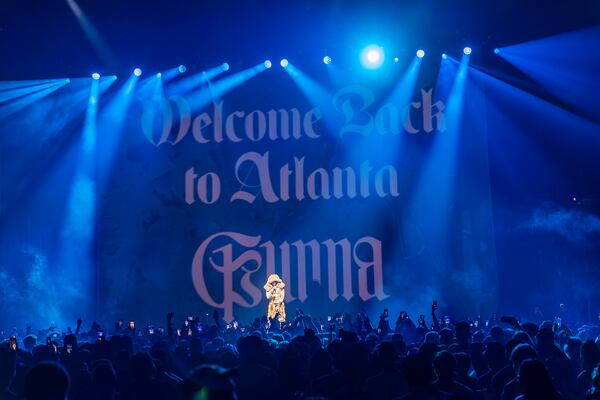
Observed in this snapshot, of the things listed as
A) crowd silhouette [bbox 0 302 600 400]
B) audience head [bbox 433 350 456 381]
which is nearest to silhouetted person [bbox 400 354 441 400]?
crowd silhouette [bbox 0 302 600 400]

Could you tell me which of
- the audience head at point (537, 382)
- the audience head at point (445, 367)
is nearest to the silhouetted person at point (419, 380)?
the audience head at point (445, 367)

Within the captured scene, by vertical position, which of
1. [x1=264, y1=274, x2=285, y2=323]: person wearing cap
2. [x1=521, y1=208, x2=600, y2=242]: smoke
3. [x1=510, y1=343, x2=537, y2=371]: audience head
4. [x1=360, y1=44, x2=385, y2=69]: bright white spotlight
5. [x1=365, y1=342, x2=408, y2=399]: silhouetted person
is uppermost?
[x1=360, y1=44, x2=385, y2=69]: bright white spotlight

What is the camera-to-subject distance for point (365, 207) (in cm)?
1550

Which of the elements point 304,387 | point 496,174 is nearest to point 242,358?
point 304,387

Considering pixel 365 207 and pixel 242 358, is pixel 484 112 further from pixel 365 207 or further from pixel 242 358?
pixel 242 358

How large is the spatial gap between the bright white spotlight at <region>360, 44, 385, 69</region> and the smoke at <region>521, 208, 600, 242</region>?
551 centimetres

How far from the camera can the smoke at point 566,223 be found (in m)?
16.1

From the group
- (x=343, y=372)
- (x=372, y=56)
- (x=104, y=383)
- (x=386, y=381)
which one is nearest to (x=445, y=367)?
(x=386, y=381)

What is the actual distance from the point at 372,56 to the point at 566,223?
255 inches

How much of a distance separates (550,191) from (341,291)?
6.07m

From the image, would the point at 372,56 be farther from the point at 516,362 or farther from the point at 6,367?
the point at 6,367

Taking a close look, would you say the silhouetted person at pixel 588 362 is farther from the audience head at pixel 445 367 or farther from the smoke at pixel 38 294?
the smoke at pixel 38 294

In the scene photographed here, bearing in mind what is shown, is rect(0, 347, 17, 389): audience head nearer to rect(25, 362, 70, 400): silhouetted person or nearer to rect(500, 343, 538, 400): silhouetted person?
rect(25, 362, 70, 400): silhouetted person

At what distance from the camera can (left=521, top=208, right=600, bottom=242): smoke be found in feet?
52.7
